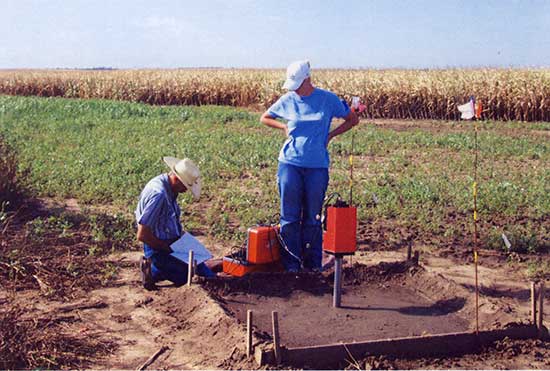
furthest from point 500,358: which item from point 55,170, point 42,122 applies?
point 42,122

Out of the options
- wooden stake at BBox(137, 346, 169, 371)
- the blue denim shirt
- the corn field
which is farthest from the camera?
the corn field

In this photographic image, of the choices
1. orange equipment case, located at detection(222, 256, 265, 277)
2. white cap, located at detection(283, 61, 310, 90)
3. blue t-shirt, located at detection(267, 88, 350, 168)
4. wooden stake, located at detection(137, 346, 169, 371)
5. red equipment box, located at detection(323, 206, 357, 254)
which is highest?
white cap, located at detection(283, 61, 310, 90)

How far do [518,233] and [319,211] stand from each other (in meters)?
2.78

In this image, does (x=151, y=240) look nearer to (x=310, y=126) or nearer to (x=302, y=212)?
(x=302, y=212)

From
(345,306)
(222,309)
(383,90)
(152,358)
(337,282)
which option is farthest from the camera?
(383,90)

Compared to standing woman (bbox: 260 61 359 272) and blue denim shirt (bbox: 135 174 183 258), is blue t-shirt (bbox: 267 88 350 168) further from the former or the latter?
blue denim shirt (bbox: 135 174 183 258)

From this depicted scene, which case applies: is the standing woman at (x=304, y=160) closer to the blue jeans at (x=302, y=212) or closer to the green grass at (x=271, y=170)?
the blue jeans at (x=302, y=212)

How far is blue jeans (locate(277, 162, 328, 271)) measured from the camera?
21.8ft

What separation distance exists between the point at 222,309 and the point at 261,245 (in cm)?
116

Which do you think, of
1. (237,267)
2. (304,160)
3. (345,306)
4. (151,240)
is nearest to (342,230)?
(345,306)

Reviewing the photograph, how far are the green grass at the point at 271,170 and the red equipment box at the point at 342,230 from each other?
265cm

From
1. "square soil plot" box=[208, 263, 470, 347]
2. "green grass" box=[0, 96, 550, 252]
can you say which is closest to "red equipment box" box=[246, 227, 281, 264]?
"square soil plot" box=[208, 263, 470, 347]

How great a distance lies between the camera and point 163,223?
649 centimetres

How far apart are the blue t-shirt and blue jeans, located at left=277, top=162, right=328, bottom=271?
0.10 m
